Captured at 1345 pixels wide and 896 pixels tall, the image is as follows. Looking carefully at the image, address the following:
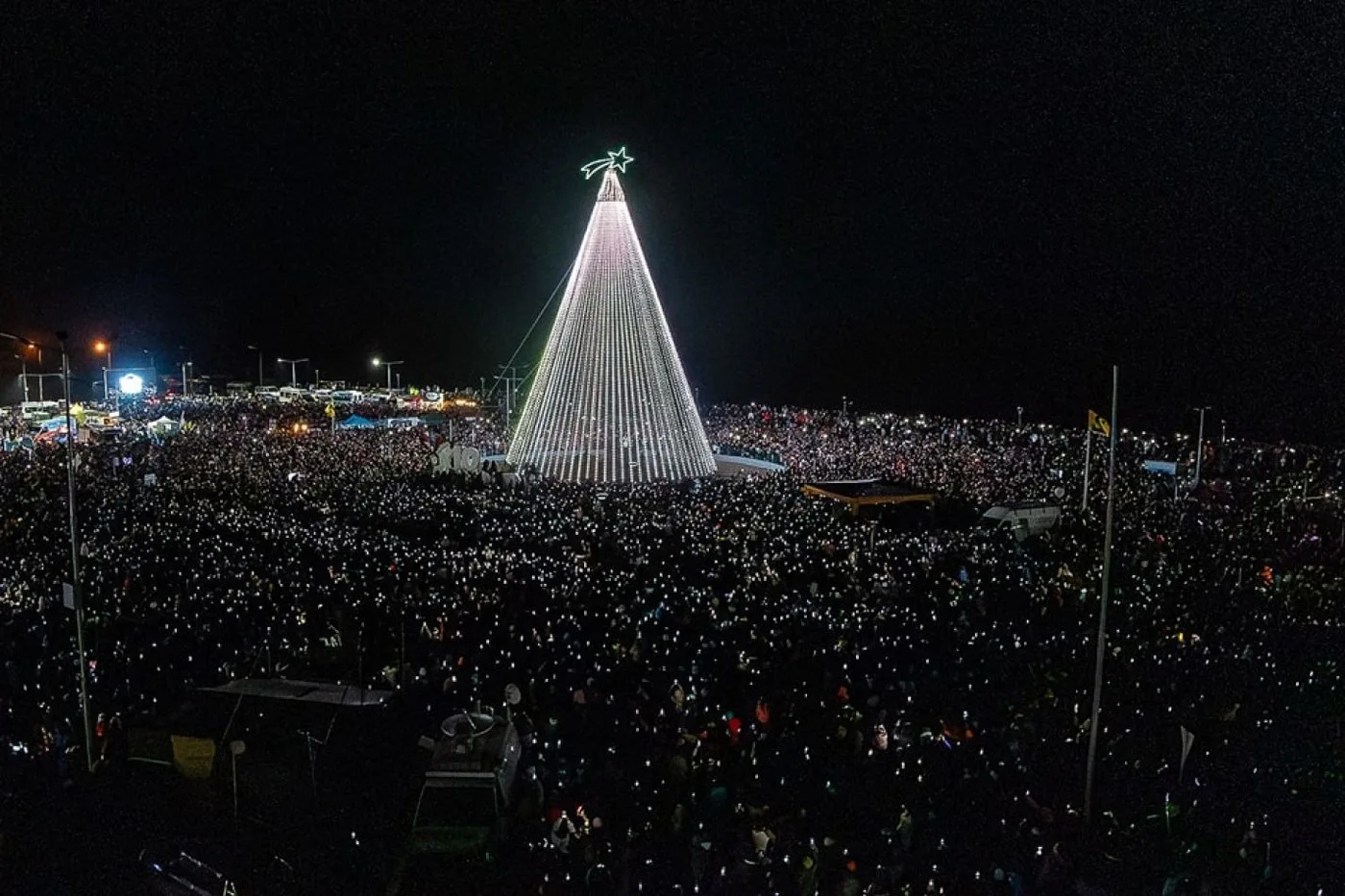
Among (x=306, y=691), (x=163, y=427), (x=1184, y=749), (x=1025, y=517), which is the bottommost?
(x=1184, y=749)

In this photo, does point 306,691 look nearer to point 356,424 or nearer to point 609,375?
point 609,375

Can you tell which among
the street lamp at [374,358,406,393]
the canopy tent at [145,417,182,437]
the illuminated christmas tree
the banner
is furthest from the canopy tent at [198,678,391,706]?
the street lamp at [374,358,406,393]

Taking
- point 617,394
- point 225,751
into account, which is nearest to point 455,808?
point 225,751

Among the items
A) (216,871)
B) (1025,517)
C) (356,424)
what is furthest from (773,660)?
(356,424)

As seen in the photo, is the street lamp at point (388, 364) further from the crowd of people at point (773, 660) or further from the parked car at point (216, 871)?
the parked car at point (216, 871)

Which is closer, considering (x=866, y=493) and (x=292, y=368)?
(x=866, y=493)

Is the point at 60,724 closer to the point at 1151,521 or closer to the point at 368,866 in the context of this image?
the point at 368,866
